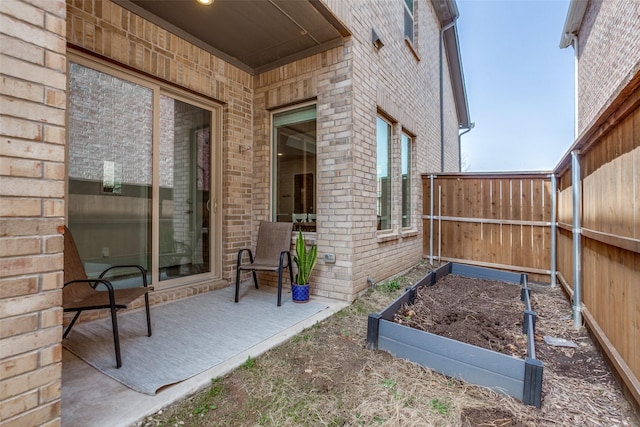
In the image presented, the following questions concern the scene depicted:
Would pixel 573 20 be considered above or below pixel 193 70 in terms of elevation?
above

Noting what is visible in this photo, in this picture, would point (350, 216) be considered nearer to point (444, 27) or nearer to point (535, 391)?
point (535, 391)

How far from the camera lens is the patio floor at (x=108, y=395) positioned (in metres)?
1.54

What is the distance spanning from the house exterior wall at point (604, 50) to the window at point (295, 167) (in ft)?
10.9

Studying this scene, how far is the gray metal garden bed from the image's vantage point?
5.73ft

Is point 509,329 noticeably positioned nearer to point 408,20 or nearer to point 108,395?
point 108,395

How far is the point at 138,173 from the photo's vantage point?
3281 millimetres

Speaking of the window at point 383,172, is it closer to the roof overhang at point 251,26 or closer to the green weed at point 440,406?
the roof overhang at point 251,26

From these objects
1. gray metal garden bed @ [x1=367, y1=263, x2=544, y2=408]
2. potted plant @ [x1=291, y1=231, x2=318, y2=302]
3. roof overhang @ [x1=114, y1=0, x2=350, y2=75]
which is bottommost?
gray metal garden bed @ [x1=367, y1=263, x2=544, y2=408]

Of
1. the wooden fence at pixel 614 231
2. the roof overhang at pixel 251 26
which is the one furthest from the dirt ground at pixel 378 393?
the roof overhang at pixel 251 26

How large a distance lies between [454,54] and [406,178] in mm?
6566

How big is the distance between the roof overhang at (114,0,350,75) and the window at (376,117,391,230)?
5.08ft

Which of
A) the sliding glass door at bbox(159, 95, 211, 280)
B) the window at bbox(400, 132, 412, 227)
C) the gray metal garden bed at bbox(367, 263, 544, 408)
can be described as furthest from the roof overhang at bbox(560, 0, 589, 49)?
the sliding glass door at bbox(159, 95, 211, 280)

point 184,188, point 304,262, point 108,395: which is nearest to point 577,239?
point 304,262

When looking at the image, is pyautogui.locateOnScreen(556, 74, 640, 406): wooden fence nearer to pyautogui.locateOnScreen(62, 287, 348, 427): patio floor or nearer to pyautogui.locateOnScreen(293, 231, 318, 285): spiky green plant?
pyautogui.locateOnScreen(62, 287, 348, 427): patio floor
